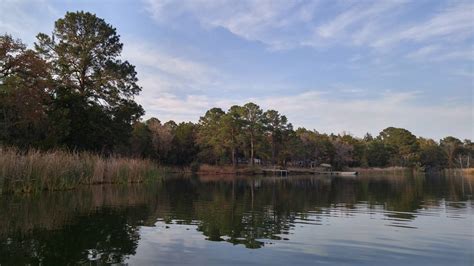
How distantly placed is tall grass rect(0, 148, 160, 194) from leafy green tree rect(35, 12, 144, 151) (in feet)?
25.3

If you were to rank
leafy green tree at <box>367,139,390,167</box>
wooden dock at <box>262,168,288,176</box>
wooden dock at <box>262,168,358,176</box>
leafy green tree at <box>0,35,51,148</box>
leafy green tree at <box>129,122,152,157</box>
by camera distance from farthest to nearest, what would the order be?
leafy green tree at <box>367,139,390,167</box> < wooden dock at <box>262,168,358,176</box> < wooden dock at <box>262,168,288,176</box> < leafy green tree at <box>129,122,152,157</box> < leafy green tree at <box>0,35,51,148</box>

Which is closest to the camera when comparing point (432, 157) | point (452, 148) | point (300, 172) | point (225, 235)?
point (225, 235)

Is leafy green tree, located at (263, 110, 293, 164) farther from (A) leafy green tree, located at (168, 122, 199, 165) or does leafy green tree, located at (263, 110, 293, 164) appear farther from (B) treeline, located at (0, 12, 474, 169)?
(A) leafy green tree, located at (168, 122, 199, 165)

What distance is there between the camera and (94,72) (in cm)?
3497

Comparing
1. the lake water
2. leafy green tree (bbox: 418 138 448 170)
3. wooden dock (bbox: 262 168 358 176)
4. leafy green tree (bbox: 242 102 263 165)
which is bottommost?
the lake water

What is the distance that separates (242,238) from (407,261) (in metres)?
3.17

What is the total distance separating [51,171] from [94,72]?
1858cm

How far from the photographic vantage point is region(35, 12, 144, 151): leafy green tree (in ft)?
106

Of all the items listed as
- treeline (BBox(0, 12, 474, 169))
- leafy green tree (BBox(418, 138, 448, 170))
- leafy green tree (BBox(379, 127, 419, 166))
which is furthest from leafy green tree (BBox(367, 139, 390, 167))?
treeline (BBox(0, 12, 474, 169))

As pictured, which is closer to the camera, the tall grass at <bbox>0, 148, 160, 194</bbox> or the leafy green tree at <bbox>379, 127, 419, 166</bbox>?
the tall grass at <bbox>0, 148, 160, 194</bbox>

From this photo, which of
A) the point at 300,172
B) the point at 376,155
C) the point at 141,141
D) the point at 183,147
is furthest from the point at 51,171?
the point at 376,155

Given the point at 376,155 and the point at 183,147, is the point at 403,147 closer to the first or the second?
the point at 376,155

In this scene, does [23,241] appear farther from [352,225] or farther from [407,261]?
[352,225]

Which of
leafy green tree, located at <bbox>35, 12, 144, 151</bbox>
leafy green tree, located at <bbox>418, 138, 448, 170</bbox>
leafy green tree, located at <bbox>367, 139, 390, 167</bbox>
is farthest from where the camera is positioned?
leafy green tree, located at <bbox>418, 138, 448, 170</bbox>
